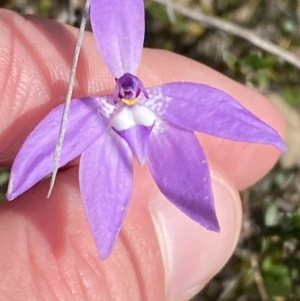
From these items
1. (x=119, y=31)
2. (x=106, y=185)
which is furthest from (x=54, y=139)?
(x=119, y=31)

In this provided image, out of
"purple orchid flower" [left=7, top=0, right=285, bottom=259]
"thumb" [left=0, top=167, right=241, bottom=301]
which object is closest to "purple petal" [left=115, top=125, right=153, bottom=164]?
"purple orchid flower" [left=7, top=0, right=285, bottom=259]

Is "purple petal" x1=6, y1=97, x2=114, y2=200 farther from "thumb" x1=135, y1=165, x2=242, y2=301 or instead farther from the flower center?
"thumb" x1=135, y1=165, x2=242, y2=301

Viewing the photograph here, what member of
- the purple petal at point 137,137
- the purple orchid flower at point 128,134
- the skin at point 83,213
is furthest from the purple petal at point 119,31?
the skin at point 83,213

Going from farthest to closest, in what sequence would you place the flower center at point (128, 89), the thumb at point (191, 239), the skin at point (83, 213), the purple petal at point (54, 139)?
the thumb at point (191, 239), the skin at point (83, 213), the flower center at point (128, 89), the purple petal at point (54, 139)

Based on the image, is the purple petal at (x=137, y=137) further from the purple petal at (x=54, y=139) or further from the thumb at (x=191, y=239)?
the thumb at (x=191, y=239)

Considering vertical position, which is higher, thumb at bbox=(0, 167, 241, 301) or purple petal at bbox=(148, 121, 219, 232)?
purple petal at bbox=(148, 121, 219, 232)

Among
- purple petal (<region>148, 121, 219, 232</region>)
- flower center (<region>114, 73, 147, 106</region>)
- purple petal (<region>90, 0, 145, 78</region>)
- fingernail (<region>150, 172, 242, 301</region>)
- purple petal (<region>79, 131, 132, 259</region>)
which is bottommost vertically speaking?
fingernail (<region>150, 172, 242, 301</region>)
